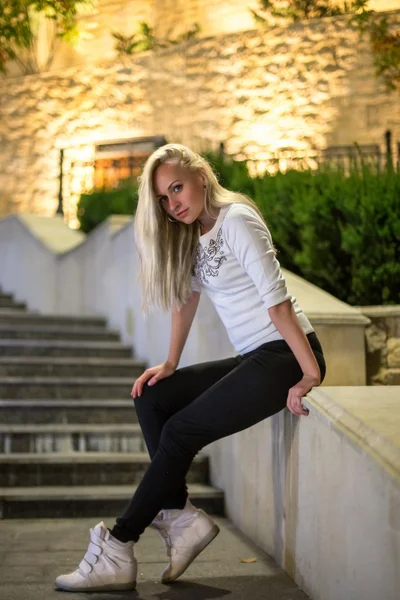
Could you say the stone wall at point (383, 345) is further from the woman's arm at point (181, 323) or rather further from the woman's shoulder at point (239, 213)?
the woman's shoulder at point (239, 213)

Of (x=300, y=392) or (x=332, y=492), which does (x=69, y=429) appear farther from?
(x=332, y=492)

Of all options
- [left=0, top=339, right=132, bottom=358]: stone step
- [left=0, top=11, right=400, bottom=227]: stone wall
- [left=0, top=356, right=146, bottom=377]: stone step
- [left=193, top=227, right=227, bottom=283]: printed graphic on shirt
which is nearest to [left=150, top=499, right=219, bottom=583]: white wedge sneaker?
[left=193, top=227, right=227, bottom=283]: printed graphic on shirt

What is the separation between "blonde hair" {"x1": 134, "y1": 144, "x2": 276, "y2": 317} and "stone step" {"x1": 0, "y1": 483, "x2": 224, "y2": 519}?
1486 mm

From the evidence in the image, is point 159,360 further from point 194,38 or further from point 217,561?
point 194,38

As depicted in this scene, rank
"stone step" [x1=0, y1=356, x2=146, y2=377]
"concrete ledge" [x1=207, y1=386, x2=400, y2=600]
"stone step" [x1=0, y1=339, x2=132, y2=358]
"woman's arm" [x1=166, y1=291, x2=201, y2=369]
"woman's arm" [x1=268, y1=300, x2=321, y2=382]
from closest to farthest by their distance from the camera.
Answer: "concrete ledge" [x1=207, y1=386, x2=400, y2=600] → "woman's arm" [x1=268, y1=300, x2=321, y2=382] → "woman's arm" [x1=166, y1=291, x2=201, y2=369] → "stone step" [x1=0, y1=356, x2=146, y2=377] → "stone step" [x1=0, y1=339, x2=132, y2=358]

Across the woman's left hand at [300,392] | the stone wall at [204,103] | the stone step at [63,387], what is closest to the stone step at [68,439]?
the stone step at [63,387]

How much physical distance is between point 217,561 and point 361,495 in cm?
122

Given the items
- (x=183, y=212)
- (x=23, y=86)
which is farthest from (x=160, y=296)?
(x=23, y=86)

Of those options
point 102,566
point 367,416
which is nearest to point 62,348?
point 102,566

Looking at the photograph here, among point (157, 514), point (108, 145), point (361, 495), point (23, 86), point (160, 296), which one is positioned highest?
point (23, 86)

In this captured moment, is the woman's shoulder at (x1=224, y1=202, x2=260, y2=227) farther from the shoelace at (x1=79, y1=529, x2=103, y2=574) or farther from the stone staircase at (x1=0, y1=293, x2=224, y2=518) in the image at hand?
the stone staircase at (x1=0, y1=293, x2=224, y2=518)

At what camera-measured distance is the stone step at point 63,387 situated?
18.5 feet

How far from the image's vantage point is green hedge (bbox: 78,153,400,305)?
4.81 m

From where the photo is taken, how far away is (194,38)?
50.1ft
